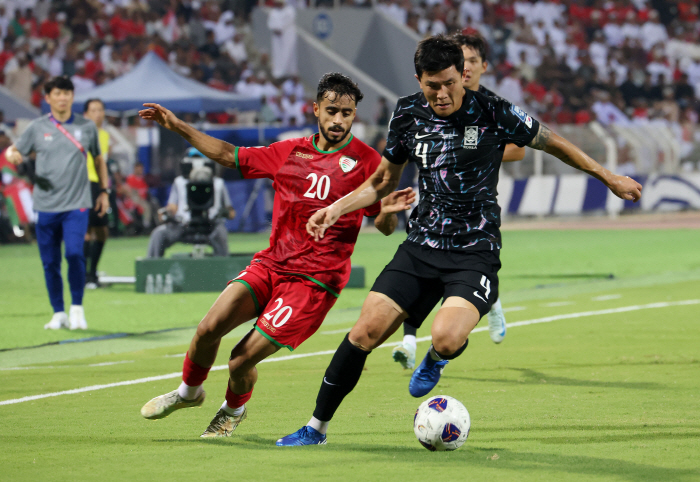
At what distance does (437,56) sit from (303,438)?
6.76 feet

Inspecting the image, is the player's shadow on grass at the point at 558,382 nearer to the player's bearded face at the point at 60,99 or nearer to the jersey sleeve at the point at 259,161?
the jersey sleeve at the point at 259,161

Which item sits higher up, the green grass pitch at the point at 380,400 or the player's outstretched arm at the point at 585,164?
the player's outstretched arm at the point at 585,164

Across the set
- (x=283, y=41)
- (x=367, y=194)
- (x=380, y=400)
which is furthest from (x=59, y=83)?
(x=283, y=41)

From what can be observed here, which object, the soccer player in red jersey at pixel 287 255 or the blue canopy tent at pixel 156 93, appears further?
the blue canopy tent at pixel 156 93

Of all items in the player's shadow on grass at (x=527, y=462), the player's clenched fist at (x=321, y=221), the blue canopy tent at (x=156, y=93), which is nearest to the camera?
the player's shadow on grass at (x=527, y=462)

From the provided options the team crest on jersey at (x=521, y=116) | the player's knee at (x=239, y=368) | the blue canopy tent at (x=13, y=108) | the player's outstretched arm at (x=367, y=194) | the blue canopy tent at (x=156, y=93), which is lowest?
the blue canopy tent at (x=13, y=108)

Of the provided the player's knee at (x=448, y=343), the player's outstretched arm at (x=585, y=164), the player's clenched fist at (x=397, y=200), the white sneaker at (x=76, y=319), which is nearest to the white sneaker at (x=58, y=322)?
the white sneaker at (x=76, y=319)

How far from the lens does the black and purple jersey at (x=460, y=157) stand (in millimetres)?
5523

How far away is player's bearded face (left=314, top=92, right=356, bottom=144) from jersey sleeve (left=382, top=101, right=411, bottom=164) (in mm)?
340

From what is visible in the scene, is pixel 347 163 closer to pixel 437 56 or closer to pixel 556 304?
pixel 437 56

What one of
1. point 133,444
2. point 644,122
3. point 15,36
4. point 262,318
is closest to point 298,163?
point 262,318

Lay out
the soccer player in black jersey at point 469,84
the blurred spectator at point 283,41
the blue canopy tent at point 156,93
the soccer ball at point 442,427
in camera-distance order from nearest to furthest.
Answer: the soccer ball at point 442,427
the soccer player in black jersey at point 469,84
the blue canopy tent at point 156,93
the blurred spectator at point 283,41

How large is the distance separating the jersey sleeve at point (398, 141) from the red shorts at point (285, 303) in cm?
82

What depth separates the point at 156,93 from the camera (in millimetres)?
21969
